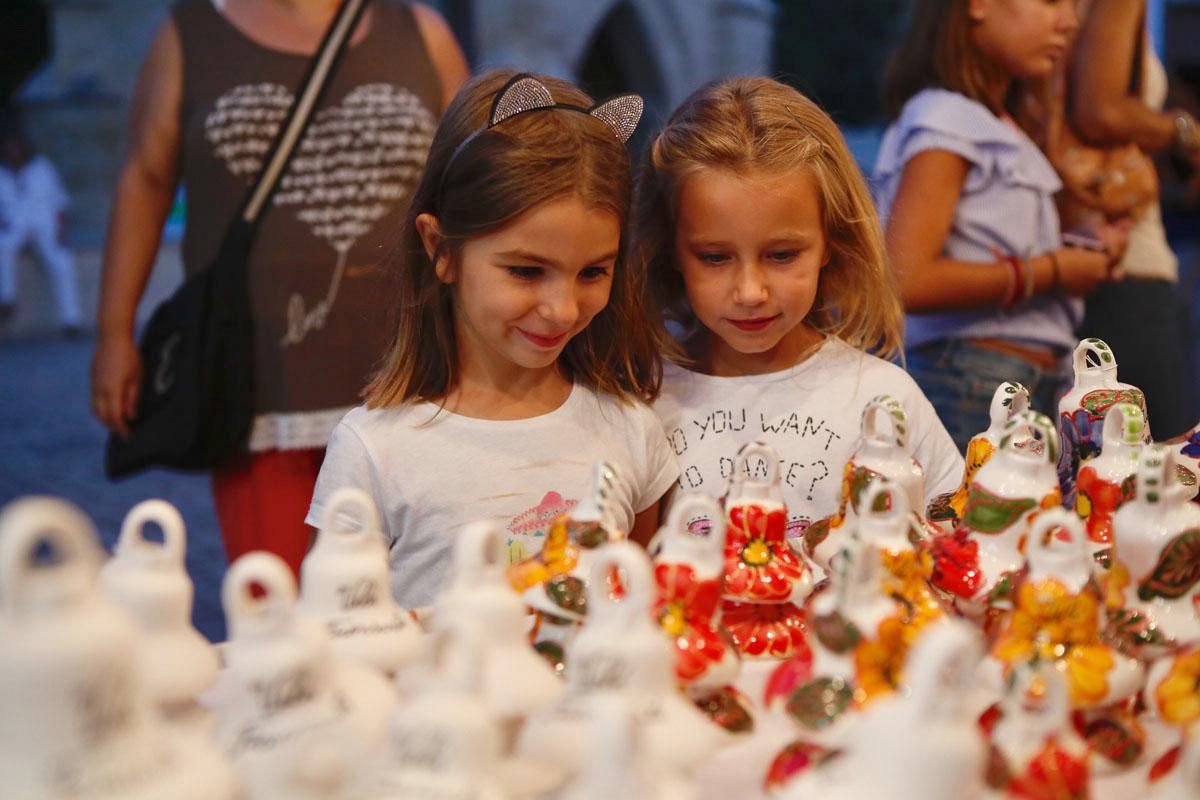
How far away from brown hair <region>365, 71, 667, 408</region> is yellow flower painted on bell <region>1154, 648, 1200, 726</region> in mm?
1063

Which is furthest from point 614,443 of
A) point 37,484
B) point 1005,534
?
point 37,484

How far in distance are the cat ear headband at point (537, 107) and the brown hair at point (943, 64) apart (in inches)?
38.2

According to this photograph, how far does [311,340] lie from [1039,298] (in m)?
1.57

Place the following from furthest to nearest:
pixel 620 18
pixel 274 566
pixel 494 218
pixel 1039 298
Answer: pixel 620 18
pixel 1039 298
pixel 494 218
pixel 274 566

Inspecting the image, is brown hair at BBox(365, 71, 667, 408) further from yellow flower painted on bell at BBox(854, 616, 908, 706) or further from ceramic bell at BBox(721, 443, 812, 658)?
yellow flower painted on bell at BBox(854, 616, 908, 706)

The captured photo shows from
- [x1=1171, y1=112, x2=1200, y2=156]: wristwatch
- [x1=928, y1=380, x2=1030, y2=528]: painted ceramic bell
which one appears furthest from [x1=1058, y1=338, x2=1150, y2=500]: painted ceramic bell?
[x1=1171, y1=112, x2=1200, y2=156]: wristwatch

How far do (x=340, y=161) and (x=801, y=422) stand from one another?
44.4 inches

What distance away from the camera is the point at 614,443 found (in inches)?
87.3

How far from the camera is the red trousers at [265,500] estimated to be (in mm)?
2707

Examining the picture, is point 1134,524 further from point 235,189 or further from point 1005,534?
point 235,189

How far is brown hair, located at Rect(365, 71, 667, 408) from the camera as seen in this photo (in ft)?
6.61

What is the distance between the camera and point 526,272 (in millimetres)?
2037

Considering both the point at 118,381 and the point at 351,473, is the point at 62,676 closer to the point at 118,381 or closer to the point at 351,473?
the point at 351,473

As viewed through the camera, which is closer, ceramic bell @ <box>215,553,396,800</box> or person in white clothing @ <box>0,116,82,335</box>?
ceramic bell @ <box>215,553,396,800</box>
